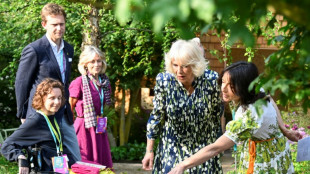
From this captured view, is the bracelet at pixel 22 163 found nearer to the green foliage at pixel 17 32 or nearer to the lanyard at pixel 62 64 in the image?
the lanyard at pixel 62 64

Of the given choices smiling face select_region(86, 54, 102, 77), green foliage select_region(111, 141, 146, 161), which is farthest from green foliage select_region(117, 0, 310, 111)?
green foliage select_region(111, 141, 146, 161)

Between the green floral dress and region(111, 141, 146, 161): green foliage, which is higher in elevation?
the green floral dress

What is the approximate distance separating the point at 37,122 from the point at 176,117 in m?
1.51

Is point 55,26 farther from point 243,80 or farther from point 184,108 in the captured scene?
point 243,80

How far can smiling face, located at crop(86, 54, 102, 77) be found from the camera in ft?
24.2

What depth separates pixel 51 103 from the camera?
17.7 ft

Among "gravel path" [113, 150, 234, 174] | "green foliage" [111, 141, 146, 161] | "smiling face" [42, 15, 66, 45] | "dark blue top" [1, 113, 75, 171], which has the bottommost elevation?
"gravel path" [113, 150, 234, 174]

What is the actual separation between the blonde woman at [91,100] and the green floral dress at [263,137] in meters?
3.72

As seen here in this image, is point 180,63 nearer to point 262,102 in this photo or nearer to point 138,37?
point 262,102

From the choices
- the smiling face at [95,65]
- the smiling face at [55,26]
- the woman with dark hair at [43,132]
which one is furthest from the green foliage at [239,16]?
→ the smiling face at [95,65]

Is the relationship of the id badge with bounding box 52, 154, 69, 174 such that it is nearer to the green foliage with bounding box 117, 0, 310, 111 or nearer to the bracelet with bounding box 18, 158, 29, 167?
the bracelet with bounding box 18, 158, 29, 167

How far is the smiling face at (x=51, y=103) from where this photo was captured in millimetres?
5383

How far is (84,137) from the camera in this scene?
7527 millimetres

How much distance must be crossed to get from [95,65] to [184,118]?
10.6 ft
